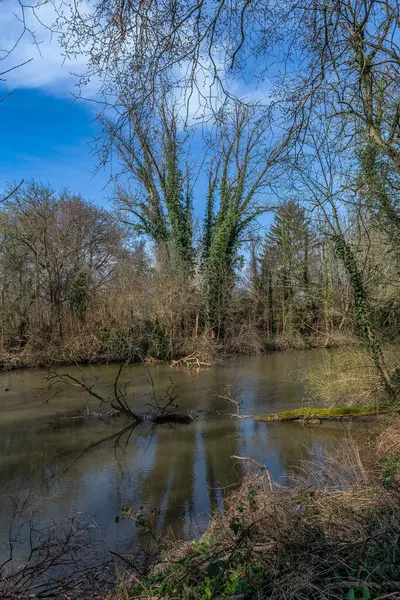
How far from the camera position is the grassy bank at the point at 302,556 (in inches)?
98.0

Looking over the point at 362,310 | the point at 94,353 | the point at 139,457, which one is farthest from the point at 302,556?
the point at 94,353

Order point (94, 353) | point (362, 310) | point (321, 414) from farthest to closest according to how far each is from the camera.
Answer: point (94, 353) < point (321, 414) < point (362, 310)

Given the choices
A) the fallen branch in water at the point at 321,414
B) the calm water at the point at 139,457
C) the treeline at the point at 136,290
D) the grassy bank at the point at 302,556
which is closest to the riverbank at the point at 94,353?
the treeline at the point at 136,290

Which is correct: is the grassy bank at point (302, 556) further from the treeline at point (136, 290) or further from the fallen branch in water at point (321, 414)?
the treeline at point (136, 290)

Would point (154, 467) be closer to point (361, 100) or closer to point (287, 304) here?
point (361, 100)

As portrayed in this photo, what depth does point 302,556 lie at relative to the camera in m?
3.04

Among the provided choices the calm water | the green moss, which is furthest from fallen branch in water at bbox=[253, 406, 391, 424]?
the calm water

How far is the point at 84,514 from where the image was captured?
22.3 ft

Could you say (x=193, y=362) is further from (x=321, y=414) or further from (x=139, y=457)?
(x=139, y=457)

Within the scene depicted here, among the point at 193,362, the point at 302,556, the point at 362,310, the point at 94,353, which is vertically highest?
the point at 362,310

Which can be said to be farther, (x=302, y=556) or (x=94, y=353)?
(x=94, y=353)

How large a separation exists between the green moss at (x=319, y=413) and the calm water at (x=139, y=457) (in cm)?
27

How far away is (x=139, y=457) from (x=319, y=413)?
4.50 m

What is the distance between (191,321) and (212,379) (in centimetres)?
659
